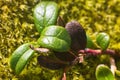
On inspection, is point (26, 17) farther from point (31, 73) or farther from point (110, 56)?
point (110, 56)

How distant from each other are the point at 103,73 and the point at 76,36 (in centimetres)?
28

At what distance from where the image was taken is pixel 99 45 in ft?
5.77

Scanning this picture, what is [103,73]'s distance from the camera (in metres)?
1.55

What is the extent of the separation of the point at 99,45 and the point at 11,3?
58 centimetres

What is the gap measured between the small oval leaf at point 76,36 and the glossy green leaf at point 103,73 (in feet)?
0.72

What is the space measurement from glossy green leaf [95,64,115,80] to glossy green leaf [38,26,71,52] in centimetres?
20

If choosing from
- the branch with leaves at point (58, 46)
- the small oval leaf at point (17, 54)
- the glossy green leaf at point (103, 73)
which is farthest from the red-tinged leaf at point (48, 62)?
the glossy green leaf at point (103, 73)

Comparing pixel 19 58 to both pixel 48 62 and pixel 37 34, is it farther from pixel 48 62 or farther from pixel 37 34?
pixel 37 34

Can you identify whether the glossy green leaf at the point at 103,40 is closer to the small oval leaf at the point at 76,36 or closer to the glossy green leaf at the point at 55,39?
the small oval leaf at the point at 76,36

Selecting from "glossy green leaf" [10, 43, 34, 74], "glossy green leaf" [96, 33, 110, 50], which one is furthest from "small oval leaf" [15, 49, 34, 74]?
"glossy green leaf" [96, 33, 110, 50]

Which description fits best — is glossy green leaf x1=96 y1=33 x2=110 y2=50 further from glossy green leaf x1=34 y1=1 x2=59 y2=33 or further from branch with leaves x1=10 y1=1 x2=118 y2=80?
glossy green leaf x1=34 y1=1 x2=59 y2=33

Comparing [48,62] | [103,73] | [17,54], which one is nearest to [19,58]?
[17,54]

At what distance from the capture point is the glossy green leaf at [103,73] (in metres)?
1.53

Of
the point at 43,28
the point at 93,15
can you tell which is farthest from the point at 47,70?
the point at 93,15
